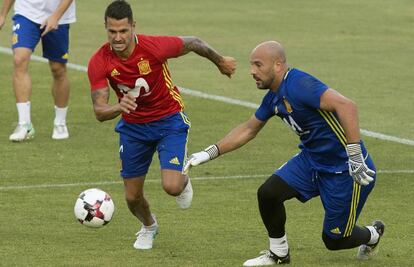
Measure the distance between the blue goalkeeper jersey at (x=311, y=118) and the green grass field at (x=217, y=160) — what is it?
866mm

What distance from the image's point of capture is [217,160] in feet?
52.9

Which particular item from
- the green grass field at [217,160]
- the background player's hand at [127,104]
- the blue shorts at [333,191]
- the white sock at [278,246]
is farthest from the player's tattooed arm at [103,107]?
the white sock at [278,246]

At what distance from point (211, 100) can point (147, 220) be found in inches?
338

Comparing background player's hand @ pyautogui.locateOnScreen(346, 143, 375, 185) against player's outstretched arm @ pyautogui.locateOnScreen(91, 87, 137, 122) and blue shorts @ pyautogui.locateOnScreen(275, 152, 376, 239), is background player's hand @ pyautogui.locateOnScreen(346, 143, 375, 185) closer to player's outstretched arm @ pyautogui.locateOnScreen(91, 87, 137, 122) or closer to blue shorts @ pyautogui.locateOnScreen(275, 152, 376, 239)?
blue shorts @ pyautogui.locateOnScreen(275, 152, 376, 239)

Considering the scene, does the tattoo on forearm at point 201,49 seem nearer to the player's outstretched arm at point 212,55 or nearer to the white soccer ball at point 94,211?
the player's outstretched arm at point 212,55

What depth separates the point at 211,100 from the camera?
66.8 ft

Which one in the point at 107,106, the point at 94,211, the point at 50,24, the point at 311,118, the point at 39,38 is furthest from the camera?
the point at 39,38

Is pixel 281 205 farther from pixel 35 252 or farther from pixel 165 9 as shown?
pixel 165 9

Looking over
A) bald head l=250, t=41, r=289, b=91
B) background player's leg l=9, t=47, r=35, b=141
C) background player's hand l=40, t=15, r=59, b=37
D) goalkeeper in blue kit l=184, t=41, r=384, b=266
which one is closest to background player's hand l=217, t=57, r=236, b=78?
goalkeeper in blue kit l=184, t=41, r=384, b=266

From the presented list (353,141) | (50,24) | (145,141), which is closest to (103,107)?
(145,141)

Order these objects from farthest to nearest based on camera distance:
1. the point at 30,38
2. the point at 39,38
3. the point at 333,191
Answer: the point at 39,38, the point at 30,38, the point at 333,191

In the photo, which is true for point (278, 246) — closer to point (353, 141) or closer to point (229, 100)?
point (353, 141)

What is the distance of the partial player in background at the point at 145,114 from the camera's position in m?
11.7

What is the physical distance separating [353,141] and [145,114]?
230cm
